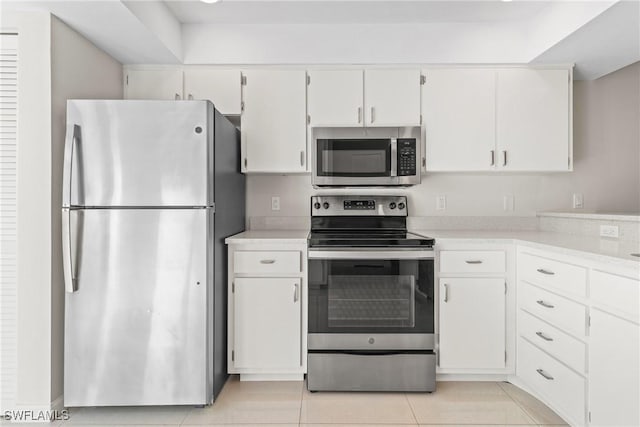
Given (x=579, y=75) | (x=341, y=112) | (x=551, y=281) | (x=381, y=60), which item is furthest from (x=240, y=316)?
(x=579, y=75)

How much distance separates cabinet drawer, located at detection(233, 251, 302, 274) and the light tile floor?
72 centimetres

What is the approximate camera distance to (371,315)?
250 cm

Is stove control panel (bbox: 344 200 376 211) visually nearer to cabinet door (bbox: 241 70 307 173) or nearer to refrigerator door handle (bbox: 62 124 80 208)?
cabinet door (bbox: 241 70 307 173)

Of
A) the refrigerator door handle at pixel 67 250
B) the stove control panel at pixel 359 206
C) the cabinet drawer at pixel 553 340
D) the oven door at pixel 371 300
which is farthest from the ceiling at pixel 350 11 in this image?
the cabinet drawer at pixel 553 340

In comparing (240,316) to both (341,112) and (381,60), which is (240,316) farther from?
(381,60)

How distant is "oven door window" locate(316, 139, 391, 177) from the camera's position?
289 centimetres

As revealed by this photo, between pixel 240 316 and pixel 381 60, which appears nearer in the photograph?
pixel 240 316

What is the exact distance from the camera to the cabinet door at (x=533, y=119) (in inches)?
115

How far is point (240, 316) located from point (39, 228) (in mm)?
1173

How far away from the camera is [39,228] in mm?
2146

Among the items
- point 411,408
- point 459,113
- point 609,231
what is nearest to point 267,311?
point 411,408

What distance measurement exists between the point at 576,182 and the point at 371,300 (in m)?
1.98

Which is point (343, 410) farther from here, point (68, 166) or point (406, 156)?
point (68, 166)

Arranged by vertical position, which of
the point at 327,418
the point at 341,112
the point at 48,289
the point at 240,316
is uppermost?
the point at 341,112
